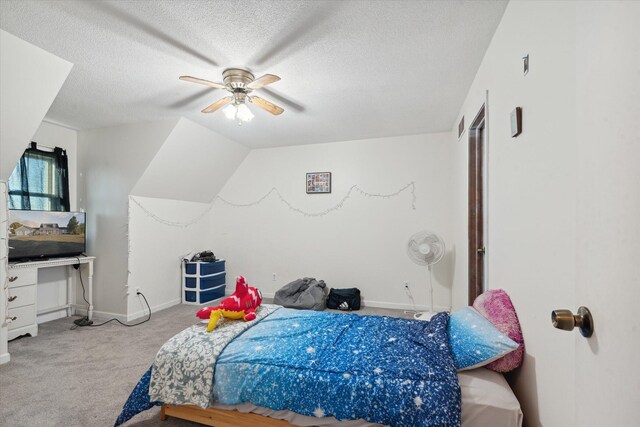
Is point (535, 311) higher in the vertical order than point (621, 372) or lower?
lower

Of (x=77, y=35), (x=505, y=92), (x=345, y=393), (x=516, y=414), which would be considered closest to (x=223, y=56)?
(x=77, y=35)

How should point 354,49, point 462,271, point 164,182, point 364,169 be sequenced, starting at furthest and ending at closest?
point 364,169 < point 164,182 < point 462,271 < point 354,49

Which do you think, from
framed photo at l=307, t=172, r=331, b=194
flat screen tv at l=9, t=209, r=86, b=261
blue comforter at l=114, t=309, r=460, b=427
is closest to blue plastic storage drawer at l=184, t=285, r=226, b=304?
flat screen tv at l=9, t=209, r=86, b=261

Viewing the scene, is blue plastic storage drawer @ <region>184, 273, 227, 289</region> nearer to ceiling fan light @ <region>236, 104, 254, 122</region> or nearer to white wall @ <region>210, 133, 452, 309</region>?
white wall @ <region>210, 133, 452, 309</region>

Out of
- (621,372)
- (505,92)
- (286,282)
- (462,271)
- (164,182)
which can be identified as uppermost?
(505,92)

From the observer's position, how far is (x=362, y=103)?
3088 millimetres

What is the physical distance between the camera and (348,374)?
5.13ft

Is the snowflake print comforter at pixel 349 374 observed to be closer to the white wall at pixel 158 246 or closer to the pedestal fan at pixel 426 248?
the pedestal fan at pixel 426 248

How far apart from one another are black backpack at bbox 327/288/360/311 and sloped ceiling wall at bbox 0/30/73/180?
3636 millimetres

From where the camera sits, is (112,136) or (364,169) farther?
(364,169)

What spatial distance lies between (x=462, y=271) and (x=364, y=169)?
2018mm

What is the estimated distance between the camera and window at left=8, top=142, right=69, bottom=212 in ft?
11.0

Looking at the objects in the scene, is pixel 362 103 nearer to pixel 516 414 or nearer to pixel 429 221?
pixel 429 221

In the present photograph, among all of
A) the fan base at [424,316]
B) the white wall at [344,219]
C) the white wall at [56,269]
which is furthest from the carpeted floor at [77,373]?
the fan base at [424,316]
